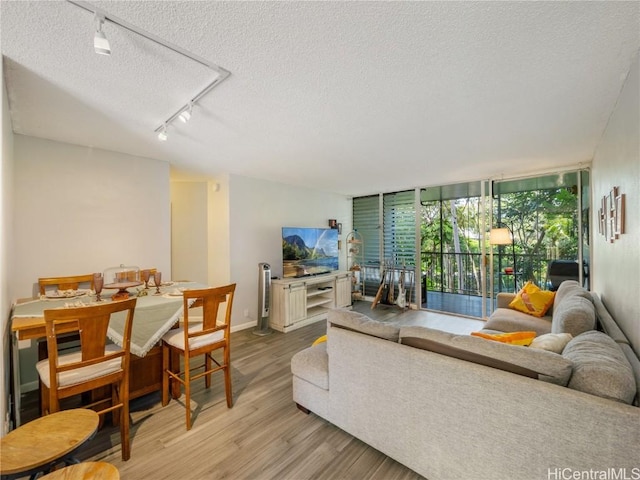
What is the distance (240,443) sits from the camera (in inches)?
73.1

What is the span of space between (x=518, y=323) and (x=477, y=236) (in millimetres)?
2493

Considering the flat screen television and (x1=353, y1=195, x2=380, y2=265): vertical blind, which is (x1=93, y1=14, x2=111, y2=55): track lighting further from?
(x1=353, y1=195, x2=380, y2=265): vertical blind

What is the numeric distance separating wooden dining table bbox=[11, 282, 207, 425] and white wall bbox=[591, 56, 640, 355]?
3055mm

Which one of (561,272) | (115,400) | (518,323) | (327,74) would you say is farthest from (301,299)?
(561,272)

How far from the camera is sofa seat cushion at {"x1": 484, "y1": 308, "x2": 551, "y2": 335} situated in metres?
2.83

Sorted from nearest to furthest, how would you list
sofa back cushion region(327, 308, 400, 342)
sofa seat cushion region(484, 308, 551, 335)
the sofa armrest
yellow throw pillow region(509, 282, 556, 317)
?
sofa back cushion region(327, 308, 400, 342) < sofa seat cushion region(484, 308, 551, 335) < yellow throw pillow region(509, 282, 556, 317) < the sofa armrest

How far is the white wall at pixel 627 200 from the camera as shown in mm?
1555

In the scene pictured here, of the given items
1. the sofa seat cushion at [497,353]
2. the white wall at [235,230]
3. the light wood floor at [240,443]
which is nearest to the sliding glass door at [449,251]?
the white wall at [235,230]

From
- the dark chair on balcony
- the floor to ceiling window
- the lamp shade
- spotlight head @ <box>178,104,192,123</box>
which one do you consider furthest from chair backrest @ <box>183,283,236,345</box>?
the dark chair on balcony

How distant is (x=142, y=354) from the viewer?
2062mm

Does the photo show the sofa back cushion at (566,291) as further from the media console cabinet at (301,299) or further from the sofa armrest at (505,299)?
the media console cabinet at (301,299)

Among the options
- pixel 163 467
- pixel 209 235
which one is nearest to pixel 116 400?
pixel 163 467

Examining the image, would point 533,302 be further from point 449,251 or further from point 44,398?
point 44,398

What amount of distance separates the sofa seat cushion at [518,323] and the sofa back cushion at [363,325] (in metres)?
1.88
